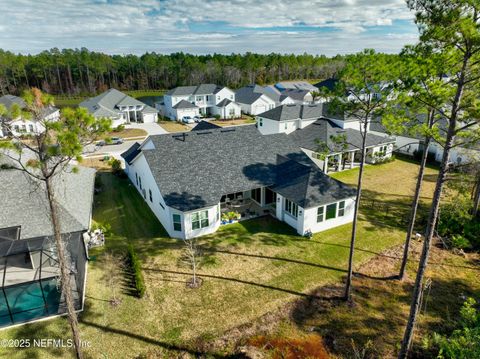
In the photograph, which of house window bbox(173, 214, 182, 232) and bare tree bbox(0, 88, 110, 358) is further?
house window bbox(173, 214, 182, 232)

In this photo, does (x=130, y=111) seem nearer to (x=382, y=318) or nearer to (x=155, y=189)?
(x=155, y=189)

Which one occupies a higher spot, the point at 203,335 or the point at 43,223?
the point at 43,223

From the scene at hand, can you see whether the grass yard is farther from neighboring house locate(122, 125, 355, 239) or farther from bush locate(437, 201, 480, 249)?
bush locate(437, 201, 480, 249)

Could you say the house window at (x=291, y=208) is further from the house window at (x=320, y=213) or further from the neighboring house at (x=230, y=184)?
the house window at (x=320, y=213)

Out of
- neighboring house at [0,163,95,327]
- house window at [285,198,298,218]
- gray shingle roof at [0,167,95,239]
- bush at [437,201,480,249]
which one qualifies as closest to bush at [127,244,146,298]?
neighboring house at [0,163,95,327]

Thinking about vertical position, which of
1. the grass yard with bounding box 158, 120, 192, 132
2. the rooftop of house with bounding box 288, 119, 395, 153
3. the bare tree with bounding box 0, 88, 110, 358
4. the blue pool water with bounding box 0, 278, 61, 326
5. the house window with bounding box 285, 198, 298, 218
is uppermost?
the bare tree with bounding box 0, 88, 110, 358

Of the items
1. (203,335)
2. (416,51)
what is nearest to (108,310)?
(203,335)

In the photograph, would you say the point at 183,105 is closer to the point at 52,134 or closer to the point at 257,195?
the point at 257,195

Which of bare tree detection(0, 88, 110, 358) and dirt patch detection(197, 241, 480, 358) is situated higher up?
bare tree detection(0, 88, 110, 358)
